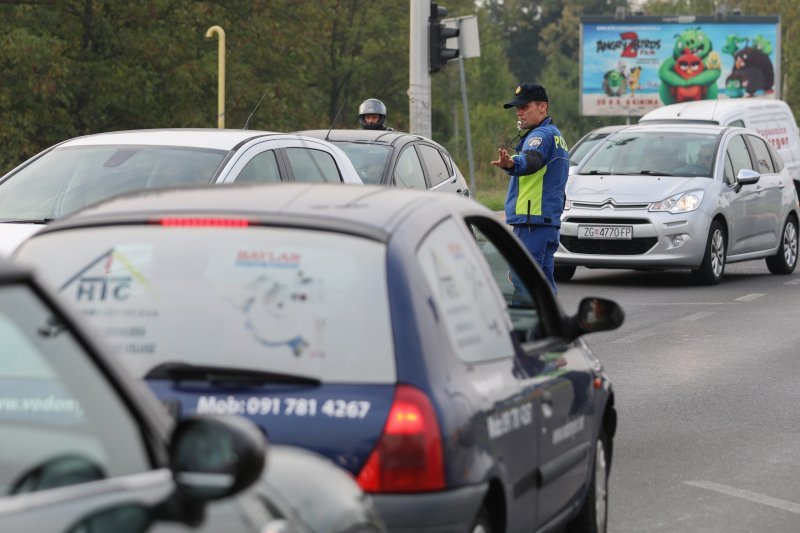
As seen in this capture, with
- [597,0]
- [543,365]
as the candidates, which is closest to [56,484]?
[543,365]

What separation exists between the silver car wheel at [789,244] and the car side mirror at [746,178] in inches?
67.6

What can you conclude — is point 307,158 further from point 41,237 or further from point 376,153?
point 41,237

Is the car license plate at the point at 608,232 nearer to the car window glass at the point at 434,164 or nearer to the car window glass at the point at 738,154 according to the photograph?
the car window glass at the point at 434,164

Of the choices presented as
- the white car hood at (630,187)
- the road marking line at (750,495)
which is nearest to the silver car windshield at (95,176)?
the road marking line at (750,495)

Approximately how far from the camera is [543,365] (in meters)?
5.65

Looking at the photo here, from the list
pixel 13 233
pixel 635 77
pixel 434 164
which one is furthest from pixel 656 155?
pixel 635 77

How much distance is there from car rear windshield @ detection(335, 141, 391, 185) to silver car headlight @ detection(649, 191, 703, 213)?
2.97m

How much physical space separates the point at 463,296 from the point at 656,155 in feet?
47.0

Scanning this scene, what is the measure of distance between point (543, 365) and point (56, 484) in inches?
113

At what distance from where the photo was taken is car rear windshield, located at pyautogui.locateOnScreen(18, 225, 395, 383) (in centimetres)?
468

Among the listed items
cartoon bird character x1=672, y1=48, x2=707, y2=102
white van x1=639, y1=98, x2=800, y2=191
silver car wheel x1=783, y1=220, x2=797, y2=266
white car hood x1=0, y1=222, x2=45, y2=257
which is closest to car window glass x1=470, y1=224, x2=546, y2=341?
white car hood x1=0, y1=222, x2=45, y2=257

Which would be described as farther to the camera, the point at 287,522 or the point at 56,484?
the point at 287,522

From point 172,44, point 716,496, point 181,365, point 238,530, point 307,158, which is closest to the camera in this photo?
point 238,530

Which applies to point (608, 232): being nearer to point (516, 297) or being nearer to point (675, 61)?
point (516, 297)
